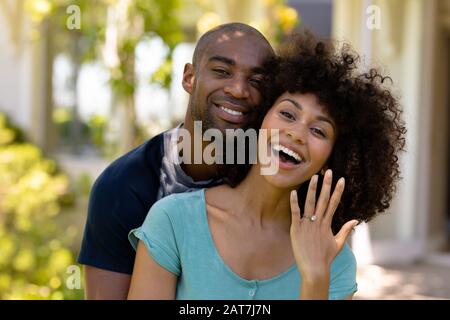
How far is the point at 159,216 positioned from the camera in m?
2.00

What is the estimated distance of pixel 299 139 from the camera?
1.94m

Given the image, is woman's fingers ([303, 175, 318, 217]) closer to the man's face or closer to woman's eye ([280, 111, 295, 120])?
woman's eye ([280, 111, 295, 120])

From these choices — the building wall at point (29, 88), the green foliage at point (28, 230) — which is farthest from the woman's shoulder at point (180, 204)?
the building wall at point (29, 88)

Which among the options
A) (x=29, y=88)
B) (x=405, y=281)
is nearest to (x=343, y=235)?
(x=405, y=281)

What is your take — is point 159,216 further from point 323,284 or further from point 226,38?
point 226,38

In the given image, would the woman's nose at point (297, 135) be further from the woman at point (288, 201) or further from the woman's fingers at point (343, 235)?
the woman's fingers at point (343, 235)

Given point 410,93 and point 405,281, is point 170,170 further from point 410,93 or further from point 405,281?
point 410,93

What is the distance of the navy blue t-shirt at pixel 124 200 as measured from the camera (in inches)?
93.4

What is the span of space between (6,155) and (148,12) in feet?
9.07

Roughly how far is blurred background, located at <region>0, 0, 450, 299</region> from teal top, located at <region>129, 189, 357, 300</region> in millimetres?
2313

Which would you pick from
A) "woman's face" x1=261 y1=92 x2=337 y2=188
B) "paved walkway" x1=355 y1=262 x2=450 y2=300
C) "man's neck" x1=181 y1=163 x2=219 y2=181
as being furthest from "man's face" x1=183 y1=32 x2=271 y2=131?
"paved walkway" x1=355 y1=262 x2=450 y2=300

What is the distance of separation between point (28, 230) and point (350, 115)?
5.55m

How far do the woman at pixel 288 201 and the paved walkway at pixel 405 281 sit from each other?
12.4 feet
